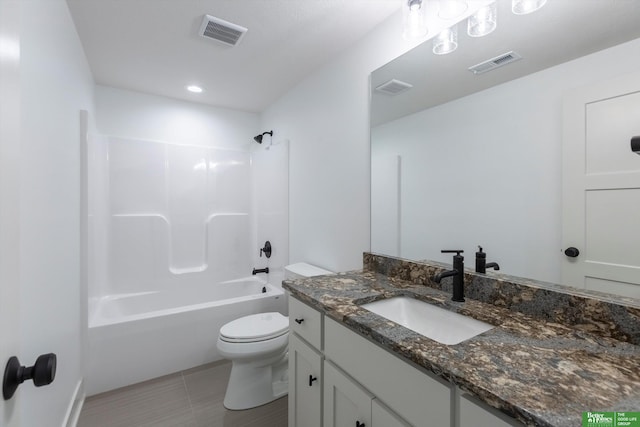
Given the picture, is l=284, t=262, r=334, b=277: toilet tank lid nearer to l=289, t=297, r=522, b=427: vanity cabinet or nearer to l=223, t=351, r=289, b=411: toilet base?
l=223, t=351, r=289, b=411: toilet base

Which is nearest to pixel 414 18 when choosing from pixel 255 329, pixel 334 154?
pixel 334 154

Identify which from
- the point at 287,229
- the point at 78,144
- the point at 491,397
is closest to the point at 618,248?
the point at 491,397

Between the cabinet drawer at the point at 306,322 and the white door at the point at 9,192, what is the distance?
35.1 inches

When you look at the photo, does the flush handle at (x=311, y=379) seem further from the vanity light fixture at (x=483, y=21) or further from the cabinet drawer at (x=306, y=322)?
the vanity light fixture at (x=483, y=21)

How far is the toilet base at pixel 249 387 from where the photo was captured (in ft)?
6.32

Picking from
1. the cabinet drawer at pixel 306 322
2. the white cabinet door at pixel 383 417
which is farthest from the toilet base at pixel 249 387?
the white cabinet door at pixel 383 417

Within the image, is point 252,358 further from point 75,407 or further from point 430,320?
point 430,320

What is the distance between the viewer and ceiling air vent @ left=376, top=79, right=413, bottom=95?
163 centimetres

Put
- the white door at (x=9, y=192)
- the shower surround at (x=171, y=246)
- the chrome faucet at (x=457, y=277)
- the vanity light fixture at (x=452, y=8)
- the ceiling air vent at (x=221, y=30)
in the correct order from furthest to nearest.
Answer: the shower surround at (x=171, y=246)
the ceiling air vent at (x=221, y=30)
the vanity light fixture at (x=452, y=8)
the chrome faucet at (x=457, y=277)
the white door at (x=9, y=192)

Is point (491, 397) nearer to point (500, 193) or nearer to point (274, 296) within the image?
point (500, 193)

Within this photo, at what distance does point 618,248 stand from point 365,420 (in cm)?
97

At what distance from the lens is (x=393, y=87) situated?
1679mm

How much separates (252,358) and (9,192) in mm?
1666

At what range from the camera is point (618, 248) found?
0.90 m
